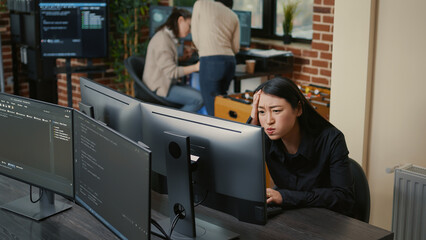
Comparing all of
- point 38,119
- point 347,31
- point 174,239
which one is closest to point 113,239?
point 174,239

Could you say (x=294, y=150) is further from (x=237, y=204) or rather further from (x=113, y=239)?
(x=113, y=239)

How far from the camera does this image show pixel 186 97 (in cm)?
490

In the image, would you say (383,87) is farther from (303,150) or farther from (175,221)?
(175,221)

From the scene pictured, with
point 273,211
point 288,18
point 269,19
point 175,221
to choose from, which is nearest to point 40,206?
point 175,221

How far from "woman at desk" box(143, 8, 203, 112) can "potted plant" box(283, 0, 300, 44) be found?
873mm

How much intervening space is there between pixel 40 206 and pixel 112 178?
1.99ft

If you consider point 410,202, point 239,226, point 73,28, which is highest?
Result: point 73,28

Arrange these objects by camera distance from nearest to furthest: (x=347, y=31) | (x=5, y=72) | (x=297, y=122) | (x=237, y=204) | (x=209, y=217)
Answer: (x=237, y=204) < (x=209, y=217) < (x=297, y=122) < (x=347, y=31) < (x=5, y=72)

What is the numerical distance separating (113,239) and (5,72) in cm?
399

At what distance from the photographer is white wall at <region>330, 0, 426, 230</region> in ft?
9.21

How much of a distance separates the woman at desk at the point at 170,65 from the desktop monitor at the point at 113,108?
2260mm

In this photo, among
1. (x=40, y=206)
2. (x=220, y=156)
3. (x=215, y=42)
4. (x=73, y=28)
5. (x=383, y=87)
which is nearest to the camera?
(x=220, y=156)

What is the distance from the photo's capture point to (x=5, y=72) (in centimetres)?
554

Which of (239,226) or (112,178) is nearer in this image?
(112,178)
